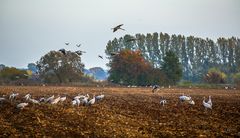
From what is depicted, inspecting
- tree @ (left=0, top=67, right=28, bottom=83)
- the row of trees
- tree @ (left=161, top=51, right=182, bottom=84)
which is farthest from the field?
tree @ (left=0, top=67, right=28, bottom=83)

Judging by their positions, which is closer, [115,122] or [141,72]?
[115,122]

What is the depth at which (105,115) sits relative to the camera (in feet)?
74.0

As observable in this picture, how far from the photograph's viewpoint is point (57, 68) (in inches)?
3071

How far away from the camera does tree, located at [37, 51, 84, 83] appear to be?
254ft

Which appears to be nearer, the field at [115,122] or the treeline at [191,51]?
the field at [115,122]

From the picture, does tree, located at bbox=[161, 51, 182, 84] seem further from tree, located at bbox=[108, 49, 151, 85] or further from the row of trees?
tree, located at bbox=[108, 49, 151, 85]

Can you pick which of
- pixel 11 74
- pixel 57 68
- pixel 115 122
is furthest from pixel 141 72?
pixel 115 122

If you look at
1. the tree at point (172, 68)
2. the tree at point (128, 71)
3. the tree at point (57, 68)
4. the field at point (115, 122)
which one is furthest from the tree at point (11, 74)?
the field at point (115, 122)

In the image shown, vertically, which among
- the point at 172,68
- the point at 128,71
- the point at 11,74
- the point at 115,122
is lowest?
the point at 115,122

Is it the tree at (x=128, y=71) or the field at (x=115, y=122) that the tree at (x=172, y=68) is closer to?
the tree at (x=128, y=71)

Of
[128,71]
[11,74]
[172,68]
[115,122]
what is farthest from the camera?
[11,74]

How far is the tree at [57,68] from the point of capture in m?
77.6

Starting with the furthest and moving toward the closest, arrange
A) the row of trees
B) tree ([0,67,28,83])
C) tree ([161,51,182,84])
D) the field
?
tree ([0,67,28,83]) → tree ([161,51,182,84]) → the row of trees → the field

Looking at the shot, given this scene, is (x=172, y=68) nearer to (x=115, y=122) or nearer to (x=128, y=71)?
(x=128, y=71)
